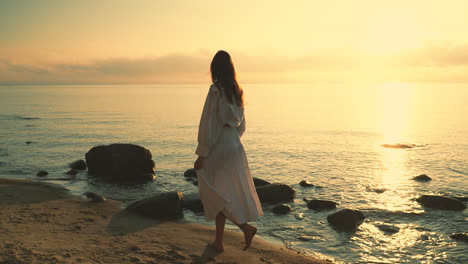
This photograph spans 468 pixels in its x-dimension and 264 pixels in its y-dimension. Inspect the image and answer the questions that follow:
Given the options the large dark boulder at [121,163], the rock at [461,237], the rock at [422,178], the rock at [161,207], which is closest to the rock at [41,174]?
the large dark boulder at [121,163]

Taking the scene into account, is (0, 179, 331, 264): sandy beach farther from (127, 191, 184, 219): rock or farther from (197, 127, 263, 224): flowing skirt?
(197, 127, 263, 224): flowing skirt

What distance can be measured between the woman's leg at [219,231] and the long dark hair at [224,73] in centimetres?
196

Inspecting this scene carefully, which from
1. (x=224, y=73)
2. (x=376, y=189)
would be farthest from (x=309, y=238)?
(x=376, y=189)

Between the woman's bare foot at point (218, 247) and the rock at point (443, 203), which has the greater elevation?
the woman's bare foot at point (218, 247)

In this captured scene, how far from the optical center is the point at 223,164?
5965mm

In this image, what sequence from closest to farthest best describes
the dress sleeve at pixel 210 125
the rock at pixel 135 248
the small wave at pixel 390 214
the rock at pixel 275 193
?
the dress sleeve at pixel 210 125
the rock at pixel 135 248
the small wave at pixel 390 214
the rock at pixel 275 193

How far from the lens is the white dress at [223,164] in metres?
5.87

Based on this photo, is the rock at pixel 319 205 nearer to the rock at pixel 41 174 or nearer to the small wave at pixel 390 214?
the small wave at pixel 390 214

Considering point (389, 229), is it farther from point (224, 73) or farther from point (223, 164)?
point (224, 73)

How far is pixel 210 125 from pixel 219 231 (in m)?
1.90

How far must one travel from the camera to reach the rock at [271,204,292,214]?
10625 millimetres

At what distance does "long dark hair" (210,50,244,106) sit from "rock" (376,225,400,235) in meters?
5.85

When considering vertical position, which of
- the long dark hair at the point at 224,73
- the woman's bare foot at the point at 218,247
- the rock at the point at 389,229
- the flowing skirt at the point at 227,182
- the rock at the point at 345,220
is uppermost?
the long dark hair at the point at 224,73

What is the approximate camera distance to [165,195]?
31.2 ft
